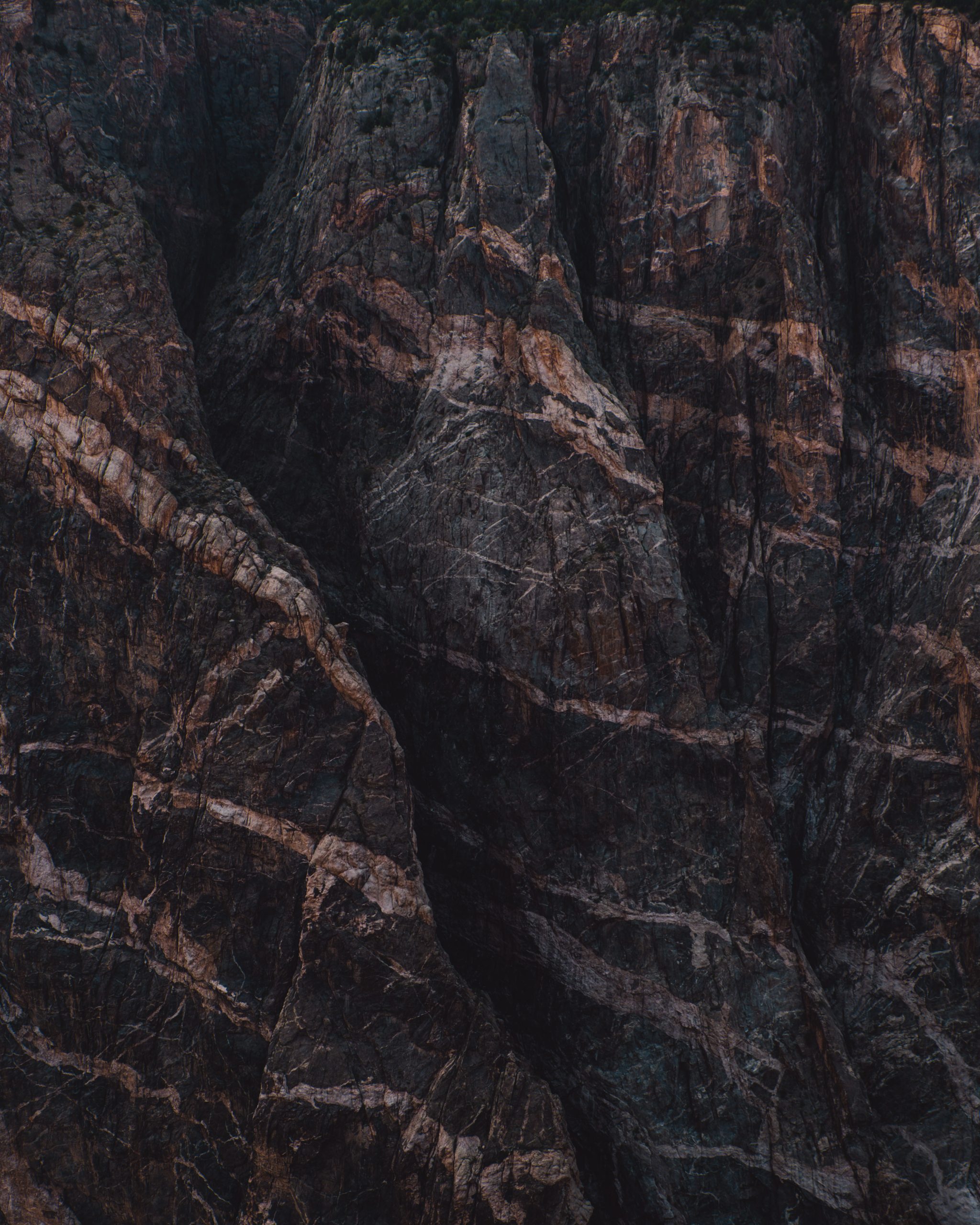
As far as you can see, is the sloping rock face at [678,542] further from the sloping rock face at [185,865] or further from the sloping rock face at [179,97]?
the sloping rock face at [179,97]

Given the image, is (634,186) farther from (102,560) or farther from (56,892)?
(56,892)

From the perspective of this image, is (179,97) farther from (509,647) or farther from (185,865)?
(185,865)

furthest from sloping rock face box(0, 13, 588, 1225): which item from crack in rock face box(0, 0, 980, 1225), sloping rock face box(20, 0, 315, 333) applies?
sloping rock face box(20, 0, 315, 333)

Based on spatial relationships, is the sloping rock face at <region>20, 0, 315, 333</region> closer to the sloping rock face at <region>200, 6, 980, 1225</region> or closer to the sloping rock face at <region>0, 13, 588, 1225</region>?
the sloping rock face at <region>200, 6, 980, 1225</region>

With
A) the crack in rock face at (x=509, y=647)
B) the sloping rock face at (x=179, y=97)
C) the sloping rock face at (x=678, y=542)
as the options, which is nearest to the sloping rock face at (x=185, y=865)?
the crack in rock face at (x=509, y=647)

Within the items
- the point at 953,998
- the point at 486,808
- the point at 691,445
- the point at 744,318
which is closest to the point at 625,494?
the point at 691,445

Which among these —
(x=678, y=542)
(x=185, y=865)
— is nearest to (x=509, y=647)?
(x=678, y=542)
